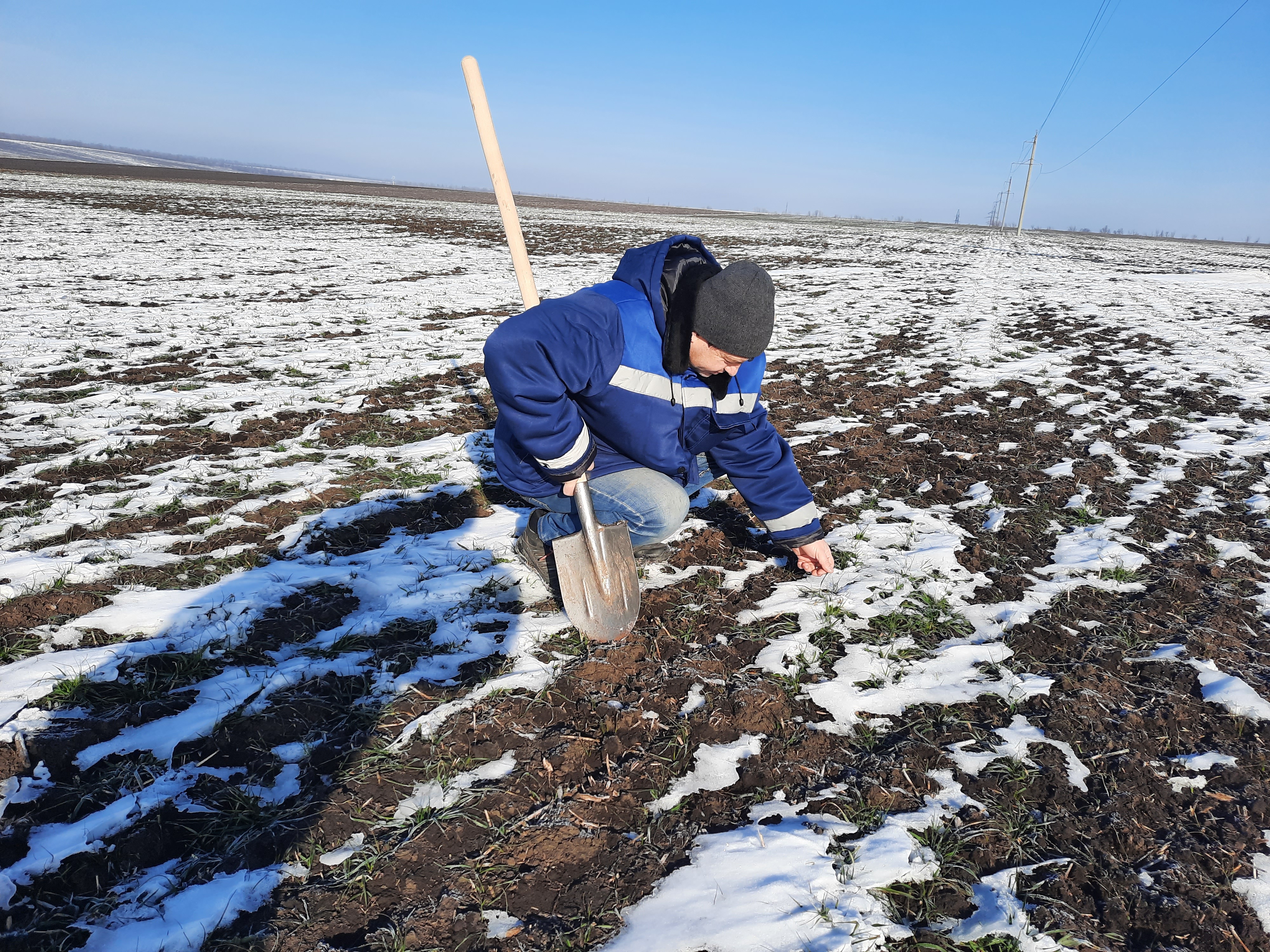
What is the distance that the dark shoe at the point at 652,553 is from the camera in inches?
127

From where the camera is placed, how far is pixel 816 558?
306 cm

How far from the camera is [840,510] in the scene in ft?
12.3

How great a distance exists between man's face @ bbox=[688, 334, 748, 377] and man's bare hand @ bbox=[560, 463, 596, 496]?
0.56 metres

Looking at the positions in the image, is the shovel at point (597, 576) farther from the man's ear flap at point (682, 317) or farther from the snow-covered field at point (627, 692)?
the man's ear flap at point (682, 317)

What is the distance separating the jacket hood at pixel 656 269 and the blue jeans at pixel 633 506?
66cm

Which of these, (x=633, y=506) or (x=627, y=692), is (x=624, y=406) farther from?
(x=627, y=692)

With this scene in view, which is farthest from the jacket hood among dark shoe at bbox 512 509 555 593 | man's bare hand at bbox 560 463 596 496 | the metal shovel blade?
dark shoe at bbox 512 509 555 593

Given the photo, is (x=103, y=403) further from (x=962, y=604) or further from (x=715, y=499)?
(x=962, y=604)

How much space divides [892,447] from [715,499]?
5.12 ft

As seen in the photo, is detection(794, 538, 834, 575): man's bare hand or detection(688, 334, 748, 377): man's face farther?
detection(794, 538, 834, 575): man's bare hand

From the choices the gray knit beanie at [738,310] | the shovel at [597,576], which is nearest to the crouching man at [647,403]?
the gray knit beanie at [738,310]

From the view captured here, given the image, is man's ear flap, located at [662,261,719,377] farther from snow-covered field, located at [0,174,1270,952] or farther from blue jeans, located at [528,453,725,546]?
snow-covered field, located at [0,174,1270,952]

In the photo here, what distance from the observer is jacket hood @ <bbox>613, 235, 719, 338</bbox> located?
8.17ft

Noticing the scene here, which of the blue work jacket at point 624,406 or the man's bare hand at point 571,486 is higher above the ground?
the blue work jacket at point 624,406
